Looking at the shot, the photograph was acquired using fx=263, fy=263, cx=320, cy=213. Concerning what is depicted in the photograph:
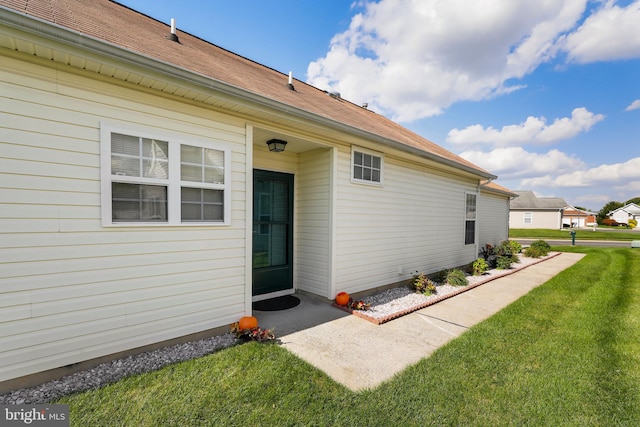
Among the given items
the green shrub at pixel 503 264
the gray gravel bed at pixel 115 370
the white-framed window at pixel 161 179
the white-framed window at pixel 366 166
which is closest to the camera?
the gray gravel bed at pixel 115 370

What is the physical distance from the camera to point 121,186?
9.32 ft

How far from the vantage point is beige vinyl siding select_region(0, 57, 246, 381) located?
7.64ft

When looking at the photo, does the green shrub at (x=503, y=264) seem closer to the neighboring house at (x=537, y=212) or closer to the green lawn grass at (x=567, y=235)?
the green lawn grass at (x=567, y=235)

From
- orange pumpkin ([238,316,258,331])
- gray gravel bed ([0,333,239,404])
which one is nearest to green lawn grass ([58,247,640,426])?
gray gravel bed ([0,333,239,404])

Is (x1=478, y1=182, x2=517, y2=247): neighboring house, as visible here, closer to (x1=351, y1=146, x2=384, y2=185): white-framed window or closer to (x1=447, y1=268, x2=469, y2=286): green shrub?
(x1=447, y1=268, x2=469, y2=286): green shrub

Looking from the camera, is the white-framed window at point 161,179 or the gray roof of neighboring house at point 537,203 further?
the gray roof of neighboring house at point 537,203

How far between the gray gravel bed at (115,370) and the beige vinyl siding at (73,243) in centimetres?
15

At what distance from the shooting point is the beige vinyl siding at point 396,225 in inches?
200

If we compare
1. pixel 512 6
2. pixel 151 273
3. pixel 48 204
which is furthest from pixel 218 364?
pixel 512 6

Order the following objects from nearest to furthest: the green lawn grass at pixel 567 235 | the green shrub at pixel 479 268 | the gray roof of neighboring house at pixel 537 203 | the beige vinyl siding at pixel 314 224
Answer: the beige vinyl siding at pixel 314 224 → the green shrub at pixel 479 268 → the green lawn grass at pixel 567 235 → the gray roof of neighboring house at pixel 537 203

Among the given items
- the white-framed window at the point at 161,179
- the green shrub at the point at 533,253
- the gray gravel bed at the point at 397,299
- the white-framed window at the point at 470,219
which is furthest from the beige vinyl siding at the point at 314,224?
the green shrub at the point at 533,253

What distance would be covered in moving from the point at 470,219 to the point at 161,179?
907 cm

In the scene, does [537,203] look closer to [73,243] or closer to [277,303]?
[277,303]

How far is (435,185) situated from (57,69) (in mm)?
7473
